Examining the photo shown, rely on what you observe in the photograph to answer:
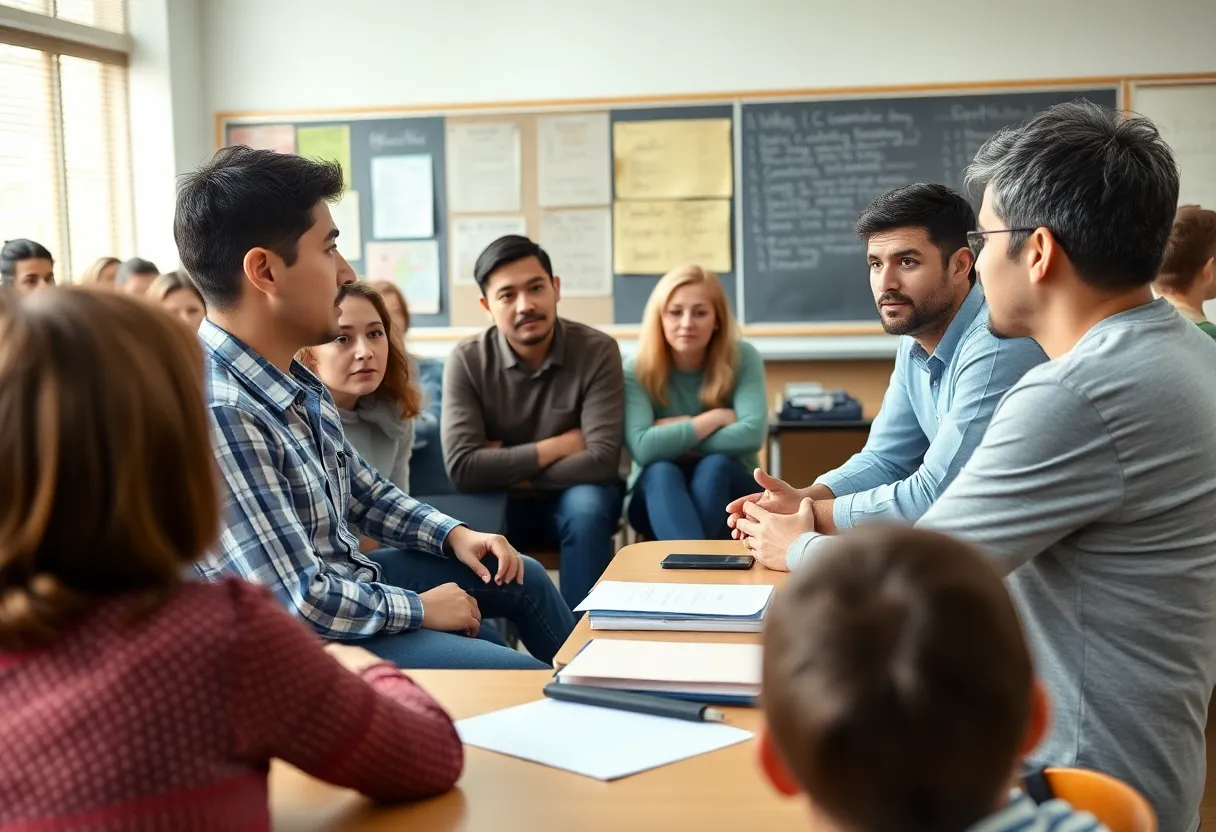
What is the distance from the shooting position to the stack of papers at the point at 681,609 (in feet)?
5.17

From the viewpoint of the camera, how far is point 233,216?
1.94 metres

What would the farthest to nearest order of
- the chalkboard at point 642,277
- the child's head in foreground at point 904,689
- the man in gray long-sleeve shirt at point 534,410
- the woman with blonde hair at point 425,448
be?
1. the chalkboard at point 642,277
2. the woman with blonde hair at point 425,448
3. the man in gray long-sleeve shirt at point 534,410
4. the child's head in foreground at point 904,689

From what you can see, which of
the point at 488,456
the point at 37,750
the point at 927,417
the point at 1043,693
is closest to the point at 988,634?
the point at 1043,693

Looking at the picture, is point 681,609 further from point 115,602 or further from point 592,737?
point 115,602

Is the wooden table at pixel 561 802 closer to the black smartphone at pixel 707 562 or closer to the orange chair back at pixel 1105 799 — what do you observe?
the orange chair back at pixel 1105 799

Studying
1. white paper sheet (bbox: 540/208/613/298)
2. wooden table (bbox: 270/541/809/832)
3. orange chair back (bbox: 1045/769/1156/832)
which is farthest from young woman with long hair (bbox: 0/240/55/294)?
orange chair back (bbox: 1045/769/1156/832)

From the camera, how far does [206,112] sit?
18.4 ft

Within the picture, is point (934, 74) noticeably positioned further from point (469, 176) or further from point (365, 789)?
point (365, 789)

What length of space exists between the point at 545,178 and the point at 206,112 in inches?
66.2

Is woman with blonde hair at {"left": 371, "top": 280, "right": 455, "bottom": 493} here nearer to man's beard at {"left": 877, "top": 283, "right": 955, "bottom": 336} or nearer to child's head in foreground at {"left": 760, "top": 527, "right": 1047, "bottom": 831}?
man's beard at {"left": 877, "top": 283, "right": 955, "bottom": 336}

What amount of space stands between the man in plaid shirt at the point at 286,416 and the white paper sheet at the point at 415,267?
3.45 metres

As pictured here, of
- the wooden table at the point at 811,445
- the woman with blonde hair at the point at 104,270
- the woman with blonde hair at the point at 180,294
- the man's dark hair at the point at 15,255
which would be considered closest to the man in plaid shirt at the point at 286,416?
the woman with blonde hair at the point at 180,294


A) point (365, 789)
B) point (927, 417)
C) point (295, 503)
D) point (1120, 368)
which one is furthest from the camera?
point (927, 417)

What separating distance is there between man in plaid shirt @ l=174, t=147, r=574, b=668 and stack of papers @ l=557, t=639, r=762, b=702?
0.47m
